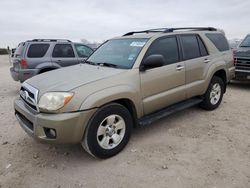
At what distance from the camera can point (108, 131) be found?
3408 mm

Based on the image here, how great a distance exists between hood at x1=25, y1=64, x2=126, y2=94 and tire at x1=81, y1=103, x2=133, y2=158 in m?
0.47

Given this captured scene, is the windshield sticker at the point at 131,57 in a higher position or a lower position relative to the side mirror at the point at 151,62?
higher

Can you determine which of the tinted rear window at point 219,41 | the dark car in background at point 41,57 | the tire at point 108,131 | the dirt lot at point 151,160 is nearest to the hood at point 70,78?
the tire at point 108,131

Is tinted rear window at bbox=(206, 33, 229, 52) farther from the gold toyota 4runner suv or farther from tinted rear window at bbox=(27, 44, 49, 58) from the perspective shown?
tinted rear window at bbox=(27, 44, 49, 58)

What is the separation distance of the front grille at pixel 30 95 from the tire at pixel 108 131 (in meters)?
0.79

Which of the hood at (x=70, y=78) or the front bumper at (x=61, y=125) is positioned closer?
the front bumper at (x=61, y=125)

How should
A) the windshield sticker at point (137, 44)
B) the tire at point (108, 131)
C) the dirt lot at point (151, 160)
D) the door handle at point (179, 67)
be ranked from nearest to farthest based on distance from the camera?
1. the dirt lot at point (151, 160)
2. the tire at point (108, 131)
3. the windshield sticker at point (137, 44)
4. the door handle at point (179, 67)

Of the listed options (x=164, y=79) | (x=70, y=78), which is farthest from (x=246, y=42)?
(x=70, y=78)

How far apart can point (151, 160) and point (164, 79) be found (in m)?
1.41

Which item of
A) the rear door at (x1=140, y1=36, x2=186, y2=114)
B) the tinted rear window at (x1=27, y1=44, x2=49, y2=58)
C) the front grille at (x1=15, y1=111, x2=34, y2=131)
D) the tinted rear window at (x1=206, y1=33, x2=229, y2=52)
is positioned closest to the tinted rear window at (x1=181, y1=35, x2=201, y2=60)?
the rear door at (x1=140, y1=36, x2=186, y2=114)

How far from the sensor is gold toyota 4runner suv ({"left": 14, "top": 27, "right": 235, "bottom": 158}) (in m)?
3.04

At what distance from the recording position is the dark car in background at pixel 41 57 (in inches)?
286

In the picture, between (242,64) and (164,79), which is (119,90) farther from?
(242,64)

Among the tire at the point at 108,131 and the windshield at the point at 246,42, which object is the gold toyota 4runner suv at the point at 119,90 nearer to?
the tire at the point at 108,131
